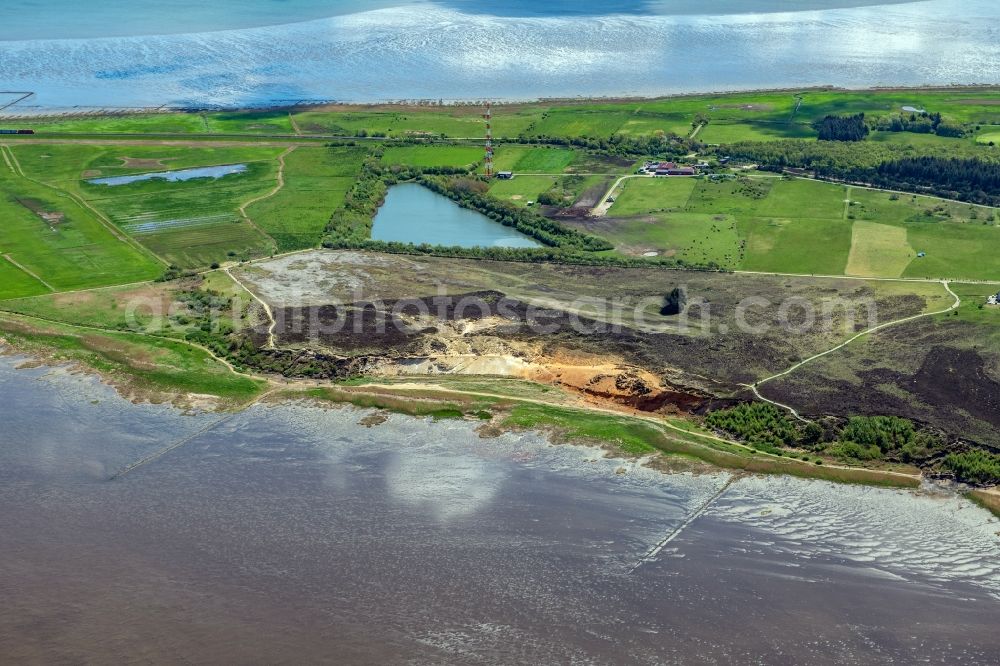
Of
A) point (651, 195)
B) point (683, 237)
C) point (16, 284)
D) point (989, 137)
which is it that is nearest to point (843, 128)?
point (989, 137)

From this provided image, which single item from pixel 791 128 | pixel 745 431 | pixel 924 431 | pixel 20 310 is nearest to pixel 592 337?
pixel 745 431

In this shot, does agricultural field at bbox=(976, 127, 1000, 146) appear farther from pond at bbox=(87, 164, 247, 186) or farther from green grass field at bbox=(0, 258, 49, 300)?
green grass field at bbox=(0, 258, 49, 300)

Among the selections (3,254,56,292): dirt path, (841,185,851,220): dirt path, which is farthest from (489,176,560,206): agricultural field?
(3,254,56,292): dirt path

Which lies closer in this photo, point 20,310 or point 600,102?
point 20,310

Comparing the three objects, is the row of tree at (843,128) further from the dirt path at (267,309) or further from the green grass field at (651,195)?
the dirt path at (267,309)

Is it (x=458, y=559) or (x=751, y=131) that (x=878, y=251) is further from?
(x=458, y=559)

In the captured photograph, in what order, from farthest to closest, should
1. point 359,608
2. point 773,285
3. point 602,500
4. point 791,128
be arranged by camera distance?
point 791,128, point 773,285, point 602,500, point 359,608

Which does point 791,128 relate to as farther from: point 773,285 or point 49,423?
point 49,423
